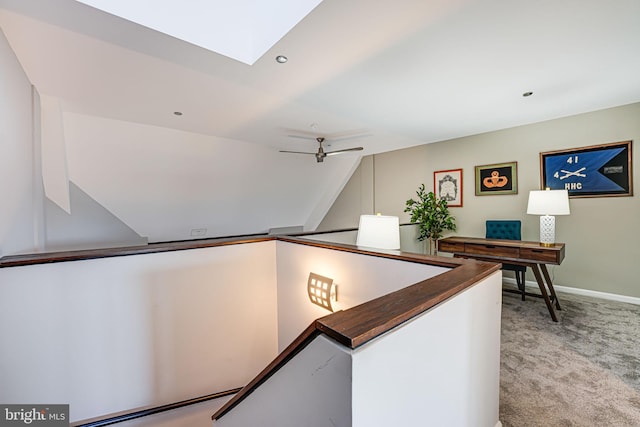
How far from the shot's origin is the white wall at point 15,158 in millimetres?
1805

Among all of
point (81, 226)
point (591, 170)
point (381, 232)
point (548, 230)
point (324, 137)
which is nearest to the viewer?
point (381, 232)

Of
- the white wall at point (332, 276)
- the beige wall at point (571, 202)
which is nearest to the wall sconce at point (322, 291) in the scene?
the white wall at point (332, 276)

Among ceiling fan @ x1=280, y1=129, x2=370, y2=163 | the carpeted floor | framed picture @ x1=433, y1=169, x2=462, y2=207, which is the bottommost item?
the carpeted floor

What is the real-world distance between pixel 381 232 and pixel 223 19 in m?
2.03

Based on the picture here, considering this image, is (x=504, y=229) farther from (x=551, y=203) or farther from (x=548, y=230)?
(x=551, y=203)

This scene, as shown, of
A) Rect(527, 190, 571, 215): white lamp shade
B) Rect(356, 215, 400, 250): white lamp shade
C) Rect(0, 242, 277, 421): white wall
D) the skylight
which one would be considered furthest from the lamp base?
the skylight

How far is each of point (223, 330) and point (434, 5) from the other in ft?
10.0

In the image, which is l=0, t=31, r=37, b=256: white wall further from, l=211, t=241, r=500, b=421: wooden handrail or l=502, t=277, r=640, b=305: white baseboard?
l=502, t=277, r=640, b=305: white baseboard

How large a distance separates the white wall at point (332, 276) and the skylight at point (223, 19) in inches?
66.3

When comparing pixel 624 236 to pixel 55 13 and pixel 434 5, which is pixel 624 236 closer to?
pixel 434 5

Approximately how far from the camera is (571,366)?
6.82 feet

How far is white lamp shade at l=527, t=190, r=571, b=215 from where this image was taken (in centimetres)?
294

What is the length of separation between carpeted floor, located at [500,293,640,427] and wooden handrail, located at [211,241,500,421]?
1.19m

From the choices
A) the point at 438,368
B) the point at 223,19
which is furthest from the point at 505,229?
the point at 223,19
